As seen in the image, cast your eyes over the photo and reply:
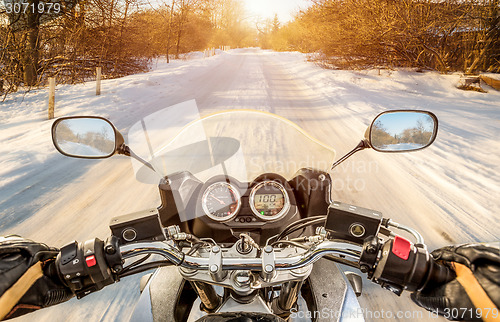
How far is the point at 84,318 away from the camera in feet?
7.38

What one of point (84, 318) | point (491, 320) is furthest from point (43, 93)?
point (491, 320)

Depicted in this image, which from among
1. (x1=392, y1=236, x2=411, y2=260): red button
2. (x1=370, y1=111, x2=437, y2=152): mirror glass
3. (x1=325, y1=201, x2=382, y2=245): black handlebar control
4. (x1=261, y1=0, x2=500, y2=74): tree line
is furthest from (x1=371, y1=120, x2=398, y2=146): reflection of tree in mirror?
(x1=261, y1=0, x2=500, y2=74): tree line

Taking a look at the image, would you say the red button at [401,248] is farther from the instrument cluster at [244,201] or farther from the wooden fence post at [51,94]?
the wooden fence post at [51,94]

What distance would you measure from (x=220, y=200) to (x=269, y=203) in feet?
0.89

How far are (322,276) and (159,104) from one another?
29.6 ft

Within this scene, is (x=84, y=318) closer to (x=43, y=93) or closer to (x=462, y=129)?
(x=462, y=129)

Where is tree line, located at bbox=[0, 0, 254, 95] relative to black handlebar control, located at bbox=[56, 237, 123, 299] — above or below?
above

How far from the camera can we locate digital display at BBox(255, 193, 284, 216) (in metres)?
1.59

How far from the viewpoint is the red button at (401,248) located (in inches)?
39.6

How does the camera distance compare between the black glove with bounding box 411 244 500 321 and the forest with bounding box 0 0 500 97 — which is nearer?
the black glove with bounding box 411 244 500 321

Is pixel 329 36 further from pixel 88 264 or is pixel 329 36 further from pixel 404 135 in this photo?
pixel 88 264

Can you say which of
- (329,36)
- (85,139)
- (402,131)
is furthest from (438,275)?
(329,36)

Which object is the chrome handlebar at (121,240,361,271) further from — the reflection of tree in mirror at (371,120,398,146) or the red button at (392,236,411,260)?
the reflection of tree in mirror at (371,120,398,146)

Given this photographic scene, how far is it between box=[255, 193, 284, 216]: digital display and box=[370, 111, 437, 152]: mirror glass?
2.28 feet
